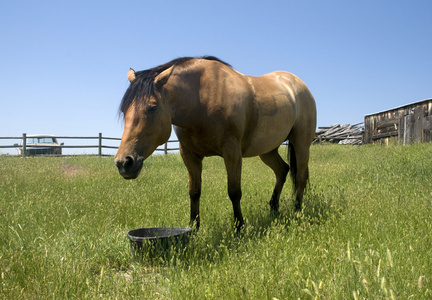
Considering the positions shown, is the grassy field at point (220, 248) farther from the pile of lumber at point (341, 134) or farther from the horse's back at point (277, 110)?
the pile of lumber at point (341, 134)

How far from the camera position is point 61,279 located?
8.20ft

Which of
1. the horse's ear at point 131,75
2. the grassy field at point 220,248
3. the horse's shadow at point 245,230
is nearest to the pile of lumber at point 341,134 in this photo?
the grassy field at point 220,248

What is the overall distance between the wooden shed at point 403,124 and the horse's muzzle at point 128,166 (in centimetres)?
1316

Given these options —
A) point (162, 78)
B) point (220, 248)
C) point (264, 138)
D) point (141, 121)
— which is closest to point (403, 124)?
point (264, 138)

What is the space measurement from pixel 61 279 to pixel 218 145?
2212 millimetres

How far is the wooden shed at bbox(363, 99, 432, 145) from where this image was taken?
12961 mm

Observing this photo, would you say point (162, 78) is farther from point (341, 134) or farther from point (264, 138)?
point (341, 134)

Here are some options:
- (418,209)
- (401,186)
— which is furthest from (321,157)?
(418,209)

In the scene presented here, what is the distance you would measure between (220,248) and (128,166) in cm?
133

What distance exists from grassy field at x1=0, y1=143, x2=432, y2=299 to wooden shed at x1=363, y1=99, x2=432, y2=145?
6.80 meters

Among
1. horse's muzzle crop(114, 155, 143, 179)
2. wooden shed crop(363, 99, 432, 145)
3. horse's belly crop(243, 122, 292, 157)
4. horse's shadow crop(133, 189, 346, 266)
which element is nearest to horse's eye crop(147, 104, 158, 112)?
horse's muzzle crop(114, 155, 143, 179)

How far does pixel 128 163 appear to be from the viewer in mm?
3225

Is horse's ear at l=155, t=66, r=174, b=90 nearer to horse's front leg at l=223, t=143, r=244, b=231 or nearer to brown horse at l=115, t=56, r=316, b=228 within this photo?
brown horse at l=115, t=56, r=316, b=228

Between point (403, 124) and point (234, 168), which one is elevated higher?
point (403, 124)
